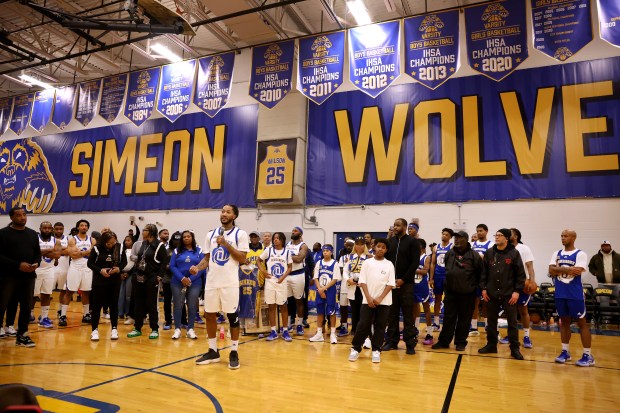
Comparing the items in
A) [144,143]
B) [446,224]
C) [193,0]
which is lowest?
[446,224]

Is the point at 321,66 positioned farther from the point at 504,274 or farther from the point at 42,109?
the point at 42,109

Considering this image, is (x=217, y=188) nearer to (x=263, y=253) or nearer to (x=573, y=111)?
(x=263, y=253)

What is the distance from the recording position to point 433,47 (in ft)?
29.4

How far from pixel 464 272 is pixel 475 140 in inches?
A: 237

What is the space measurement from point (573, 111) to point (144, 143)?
14.4 m

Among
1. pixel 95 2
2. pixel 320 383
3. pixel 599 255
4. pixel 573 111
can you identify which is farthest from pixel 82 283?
pixel 573 111

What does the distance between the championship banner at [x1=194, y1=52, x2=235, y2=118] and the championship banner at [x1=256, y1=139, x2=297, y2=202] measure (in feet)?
8.24

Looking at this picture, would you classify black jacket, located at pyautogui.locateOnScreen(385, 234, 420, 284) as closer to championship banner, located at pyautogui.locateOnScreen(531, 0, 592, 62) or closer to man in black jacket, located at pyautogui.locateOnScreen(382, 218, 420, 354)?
man in black jacket, located at pyautogui.locateOnScreen(382, 218, 420, 354)

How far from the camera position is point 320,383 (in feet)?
13.8

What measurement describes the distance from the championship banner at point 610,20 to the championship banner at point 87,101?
47.4ft

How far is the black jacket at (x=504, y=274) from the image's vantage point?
19.0 ft

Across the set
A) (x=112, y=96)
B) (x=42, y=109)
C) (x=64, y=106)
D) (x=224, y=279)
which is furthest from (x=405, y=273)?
(x=42, y=109)

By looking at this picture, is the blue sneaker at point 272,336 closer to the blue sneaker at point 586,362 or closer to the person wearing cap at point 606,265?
the blue sneaker at point 586,362

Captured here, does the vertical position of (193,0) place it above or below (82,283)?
above
